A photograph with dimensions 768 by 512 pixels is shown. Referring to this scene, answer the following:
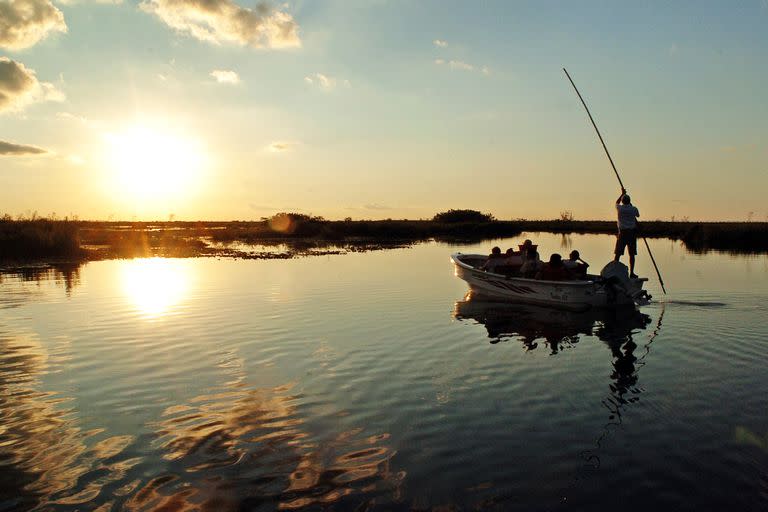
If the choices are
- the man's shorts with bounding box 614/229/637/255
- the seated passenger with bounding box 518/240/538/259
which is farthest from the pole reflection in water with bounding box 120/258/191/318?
the man's shorts with bounding box 614/229/637/255

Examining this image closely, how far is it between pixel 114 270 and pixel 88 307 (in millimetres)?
13751

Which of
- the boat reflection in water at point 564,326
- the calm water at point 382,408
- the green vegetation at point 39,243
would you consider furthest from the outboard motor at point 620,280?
the green vegetation at point 39,243

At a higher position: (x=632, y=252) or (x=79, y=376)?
(x=632, y=252)

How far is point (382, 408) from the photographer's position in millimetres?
8914

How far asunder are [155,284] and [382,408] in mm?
19600

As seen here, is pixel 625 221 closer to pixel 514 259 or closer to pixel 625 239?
pixel 625 239

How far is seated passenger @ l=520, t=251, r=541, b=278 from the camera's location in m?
20.5

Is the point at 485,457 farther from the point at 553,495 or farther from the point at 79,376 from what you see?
the point at 79,376

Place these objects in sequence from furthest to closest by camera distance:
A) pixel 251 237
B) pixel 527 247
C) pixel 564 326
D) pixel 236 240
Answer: pixel 251 237 → pixel 236 240 → pixel 527 247 → pixel 564 326

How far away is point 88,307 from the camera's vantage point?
760 inches

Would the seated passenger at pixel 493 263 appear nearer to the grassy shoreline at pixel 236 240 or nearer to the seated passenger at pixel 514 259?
the seated passenger at pixel 514 259

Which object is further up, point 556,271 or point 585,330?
point 556,271

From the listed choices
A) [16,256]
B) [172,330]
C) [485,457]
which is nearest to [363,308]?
[172,330]

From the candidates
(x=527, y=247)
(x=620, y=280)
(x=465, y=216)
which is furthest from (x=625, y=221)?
(x=465, y=216)
